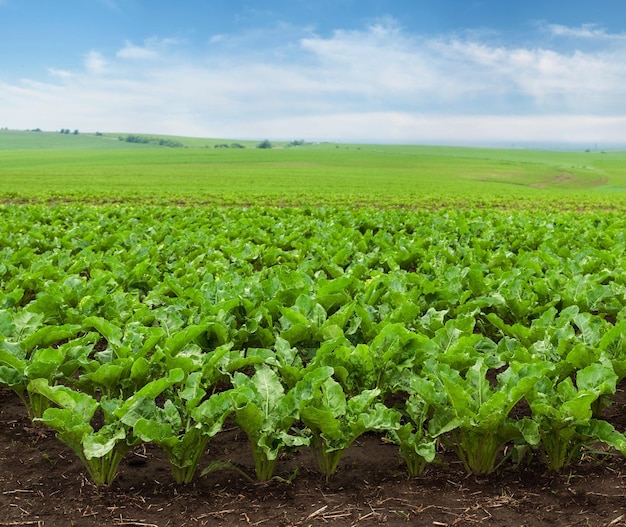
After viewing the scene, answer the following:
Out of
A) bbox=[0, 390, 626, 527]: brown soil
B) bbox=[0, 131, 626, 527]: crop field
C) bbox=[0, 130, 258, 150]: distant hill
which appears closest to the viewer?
bbox=[0, 390, 626, 527]: brown soil

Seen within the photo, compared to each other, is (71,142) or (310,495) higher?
(71,142)

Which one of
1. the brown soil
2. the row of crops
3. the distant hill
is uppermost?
the distant hill

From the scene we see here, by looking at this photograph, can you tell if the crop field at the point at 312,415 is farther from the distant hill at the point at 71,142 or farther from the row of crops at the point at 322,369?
the distant hill at the point at 71,142

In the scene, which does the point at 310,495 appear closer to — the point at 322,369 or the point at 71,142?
the point at 322,369

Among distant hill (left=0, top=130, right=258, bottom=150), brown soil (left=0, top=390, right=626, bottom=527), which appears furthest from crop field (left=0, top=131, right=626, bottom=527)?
distant hill (left=0, top=130, right=258, bottom=150)

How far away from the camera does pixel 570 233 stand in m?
12.2

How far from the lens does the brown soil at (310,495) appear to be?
10.9ft

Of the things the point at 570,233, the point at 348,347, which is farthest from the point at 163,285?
the point at 570,233

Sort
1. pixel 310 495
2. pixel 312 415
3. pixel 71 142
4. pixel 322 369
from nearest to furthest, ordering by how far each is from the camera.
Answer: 1. pixel 312 415
2. pixel 310 495
3. pixel 322 369
4. pixel 71 142

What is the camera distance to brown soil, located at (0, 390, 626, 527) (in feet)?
10.9

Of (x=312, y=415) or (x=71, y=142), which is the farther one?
(x=71, y=142)

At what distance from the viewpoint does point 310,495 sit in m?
3.56

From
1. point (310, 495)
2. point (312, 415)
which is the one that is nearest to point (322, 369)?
point (312, 415)

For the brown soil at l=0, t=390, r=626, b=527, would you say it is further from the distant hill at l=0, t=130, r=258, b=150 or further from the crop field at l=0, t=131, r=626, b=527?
the distant hill at l=0, t=130, r=258, b=150
